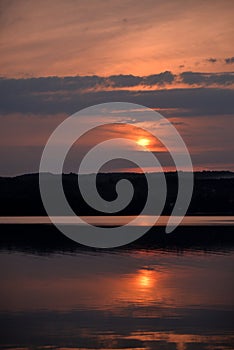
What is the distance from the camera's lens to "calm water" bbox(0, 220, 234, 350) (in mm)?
16266

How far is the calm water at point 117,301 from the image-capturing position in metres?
16.3

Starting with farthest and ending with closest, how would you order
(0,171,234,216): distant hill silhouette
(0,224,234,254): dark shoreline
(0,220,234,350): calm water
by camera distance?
(0,171,234,216): distant hill silhouette
(0,224,234,254): dark shoreline
(0,220,234,350): calm water

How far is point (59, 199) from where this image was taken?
100812 millimetres

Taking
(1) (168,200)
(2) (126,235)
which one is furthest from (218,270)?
(1) (168,200)

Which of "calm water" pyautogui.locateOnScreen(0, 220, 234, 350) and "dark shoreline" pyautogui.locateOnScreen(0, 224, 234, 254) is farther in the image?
"dark shoreline" pyautogui.locateOnScreen(0, 224, 234, 254)

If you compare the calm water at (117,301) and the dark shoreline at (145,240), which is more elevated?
the dark shoreline at (145,240)

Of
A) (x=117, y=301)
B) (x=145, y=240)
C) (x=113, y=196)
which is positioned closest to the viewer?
(x=117, y=301)

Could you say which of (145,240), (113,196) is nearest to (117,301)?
(145,240)

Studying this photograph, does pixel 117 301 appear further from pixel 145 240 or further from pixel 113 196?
pixel 113 196

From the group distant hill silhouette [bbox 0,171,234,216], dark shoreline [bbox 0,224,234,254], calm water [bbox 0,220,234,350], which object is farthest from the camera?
distant hill silhouette [bbox 0,171,234,216]

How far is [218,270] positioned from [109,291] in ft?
20.6

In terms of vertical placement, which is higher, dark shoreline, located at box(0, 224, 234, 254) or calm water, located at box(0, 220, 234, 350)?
dark shoreline, located at box(0, 224, 234, 254)

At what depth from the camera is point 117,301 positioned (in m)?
20.8

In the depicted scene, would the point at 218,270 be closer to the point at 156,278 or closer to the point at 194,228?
the point at 156,278
